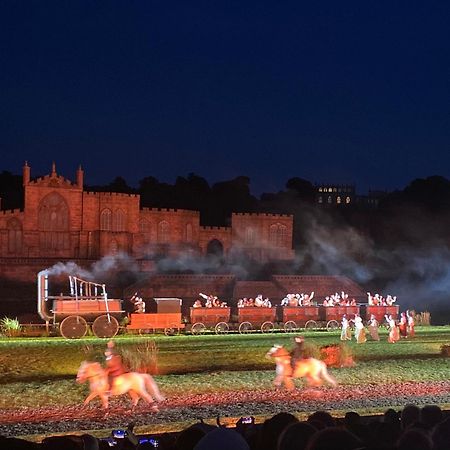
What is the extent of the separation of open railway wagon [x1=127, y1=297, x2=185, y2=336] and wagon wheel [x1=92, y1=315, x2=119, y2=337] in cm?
139

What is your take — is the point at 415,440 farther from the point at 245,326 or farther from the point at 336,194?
the point at 336,194

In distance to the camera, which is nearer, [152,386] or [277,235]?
[152,386]

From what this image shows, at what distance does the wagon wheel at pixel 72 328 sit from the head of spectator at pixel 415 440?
20.1 meters

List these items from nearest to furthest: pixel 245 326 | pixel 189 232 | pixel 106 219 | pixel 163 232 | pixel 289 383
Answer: pixel 289 383 < pixel 245 326 < pixel 106 219 < pixel 163 232 < pixel 189 232

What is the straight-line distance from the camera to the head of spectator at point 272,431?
648 centimetres

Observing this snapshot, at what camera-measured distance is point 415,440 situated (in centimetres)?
544

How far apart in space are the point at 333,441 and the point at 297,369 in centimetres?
976

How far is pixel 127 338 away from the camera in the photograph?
24594 millimetres

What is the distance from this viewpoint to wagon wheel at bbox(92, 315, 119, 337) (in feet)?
81.0

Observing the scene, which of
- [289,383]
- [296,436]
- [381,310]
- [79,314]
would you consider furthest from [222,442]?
[381,310]

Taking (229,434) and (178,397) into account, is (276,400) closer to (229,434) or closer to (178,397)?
(178,397)

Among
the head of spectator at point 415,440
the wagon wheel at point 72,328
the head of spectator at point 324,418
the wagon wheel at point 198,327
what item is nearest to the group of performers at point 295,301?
the wagon wheel at point 198,327

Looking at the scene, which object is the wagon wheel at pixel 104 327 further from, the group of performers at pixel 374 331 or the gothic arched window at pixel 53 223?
the gothic arched window at pixel 53 223

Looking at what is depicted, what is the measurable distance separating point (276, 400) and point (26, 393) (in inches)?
232
